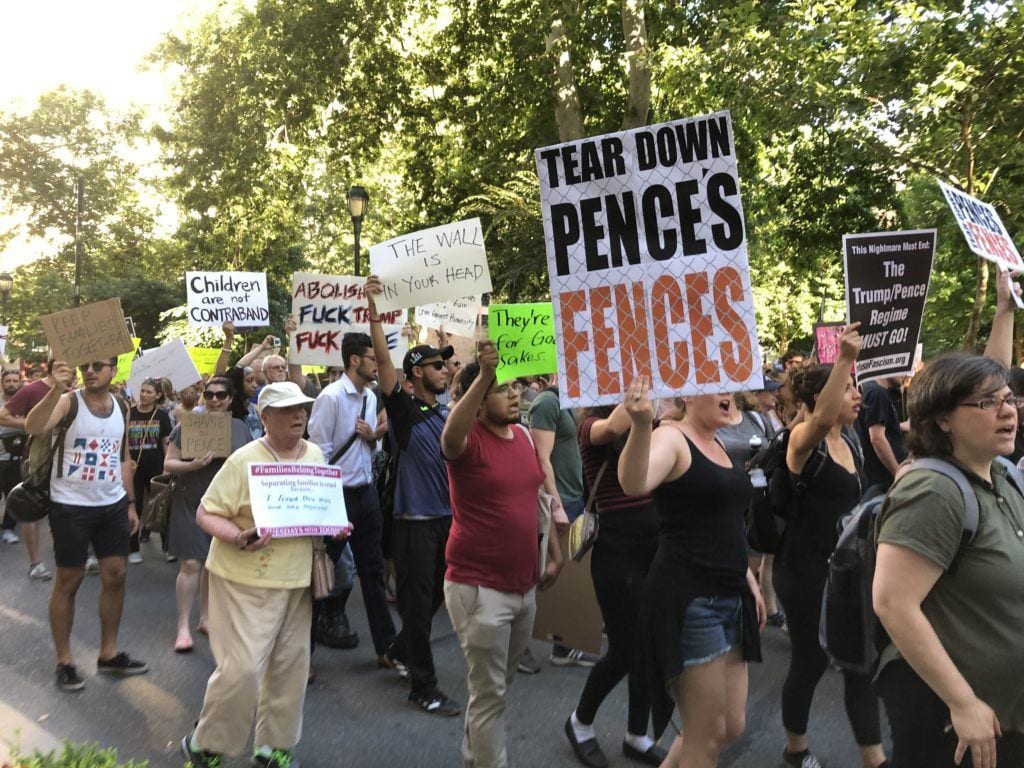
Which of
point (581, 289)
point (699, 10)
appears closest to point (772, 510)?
point (581, 289)

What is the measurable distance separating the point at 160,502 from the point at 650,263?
459cm

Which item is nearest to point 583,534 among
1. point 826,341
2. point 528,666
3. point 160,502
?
point 528,666

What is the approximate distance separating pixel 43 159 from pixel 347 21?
3283 cm

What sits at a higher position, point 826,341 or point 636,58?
point 636,58

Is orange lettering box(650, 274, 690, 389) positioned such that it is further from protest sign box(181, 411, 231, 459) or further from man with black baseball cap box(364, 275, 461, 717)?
protest sign box(181, 411, 231, 459)

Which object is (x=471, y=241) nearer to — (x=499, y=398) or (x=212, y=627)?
(x=499, y=398)

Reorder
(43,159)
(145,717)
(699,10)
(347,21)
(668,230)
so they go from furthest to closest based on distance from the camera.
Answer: (43,159) → (347,21) → (699,10) → (145,717) → (668,230)

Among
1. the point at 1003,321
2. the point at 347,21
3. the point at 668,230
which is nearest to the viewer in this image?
the point at 668,230

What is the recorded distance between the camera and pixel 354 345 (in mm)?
6137

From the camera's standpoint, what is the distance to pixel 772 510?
4320 mm

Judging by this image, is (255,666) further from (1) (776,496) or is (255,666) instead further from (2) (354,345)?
(2) (354,345)

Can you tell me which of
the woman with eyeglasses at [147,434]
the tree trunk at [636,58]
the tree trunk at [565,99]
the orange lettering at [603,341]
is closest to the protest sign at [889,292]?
the orange lettering at [603,341]

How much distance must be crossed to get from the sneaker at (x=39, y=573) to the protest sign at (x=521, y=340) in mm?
5777

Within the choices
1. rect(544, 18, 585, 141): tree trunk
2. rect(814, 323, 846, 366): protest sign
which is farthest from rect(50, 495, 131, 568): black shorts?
rect(544, 18, 585, 141): tree trunk
